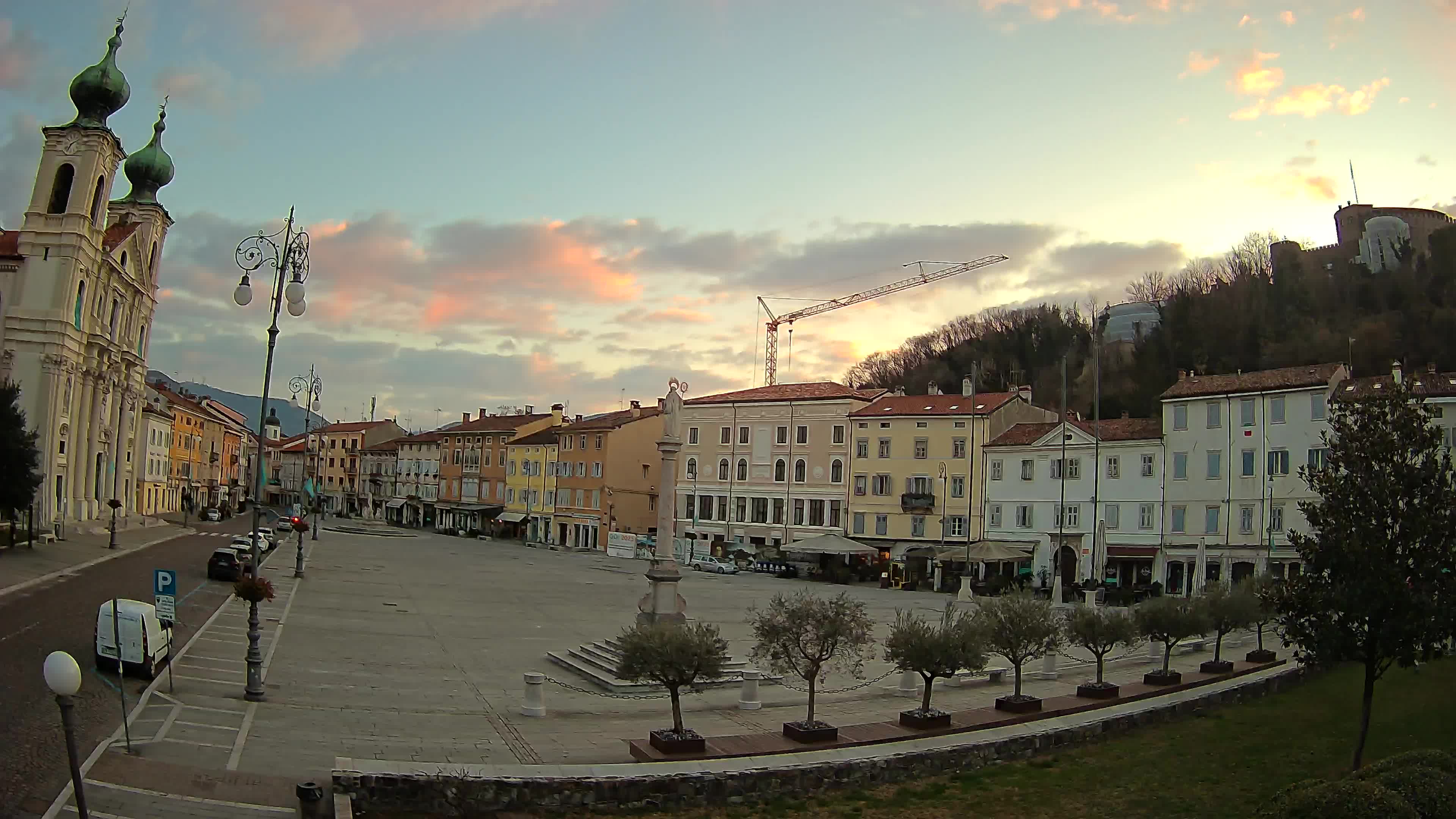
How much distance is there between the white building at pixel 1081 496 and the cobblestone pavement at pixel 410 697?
18714 mm

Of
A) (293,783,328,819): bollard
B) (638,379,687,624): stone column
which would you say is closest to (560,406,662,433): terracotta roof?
(638,379,687,624): stone column

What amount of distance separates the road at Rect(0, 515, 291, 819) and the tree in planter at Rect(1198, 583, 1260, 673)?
2243cm

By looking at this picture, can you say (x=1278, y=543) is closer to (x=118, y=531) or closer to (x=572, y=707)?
(x=572, y=707)

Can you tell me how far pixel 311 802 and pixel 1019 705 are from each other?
1267cm

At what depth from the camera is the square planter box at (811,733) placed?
1562 centimetres

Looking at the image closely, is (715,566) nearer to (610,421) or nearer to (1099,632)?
(610,421)

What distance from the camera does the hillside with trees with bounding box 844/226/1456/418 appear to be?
2820 inches

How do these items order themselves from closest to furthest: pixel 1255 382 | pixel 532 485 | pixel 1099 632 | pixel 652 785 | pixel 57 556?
pixel 652 785 → pixel 1099 632 → pixel 57 556 → pixel 1255 382 → pixel 532 485

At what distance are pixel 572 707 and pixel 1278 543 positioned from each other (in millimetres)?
39657

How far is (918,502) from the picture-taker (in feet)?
201

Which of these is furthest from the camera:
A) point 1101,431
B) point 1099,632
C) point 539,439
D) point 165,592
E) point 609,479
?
point 539,439

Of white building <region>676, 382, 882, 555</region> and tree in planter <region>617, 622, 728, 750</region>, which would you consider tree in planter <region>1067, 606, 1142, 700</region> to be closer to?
tree in planter <region>617, 622, 728, 750</region>

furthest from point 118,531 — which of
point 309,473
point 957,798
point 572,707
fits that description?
point 309,473

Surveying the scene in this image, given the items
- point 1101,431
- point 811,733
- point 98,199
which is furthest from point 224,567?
point 1101,431
